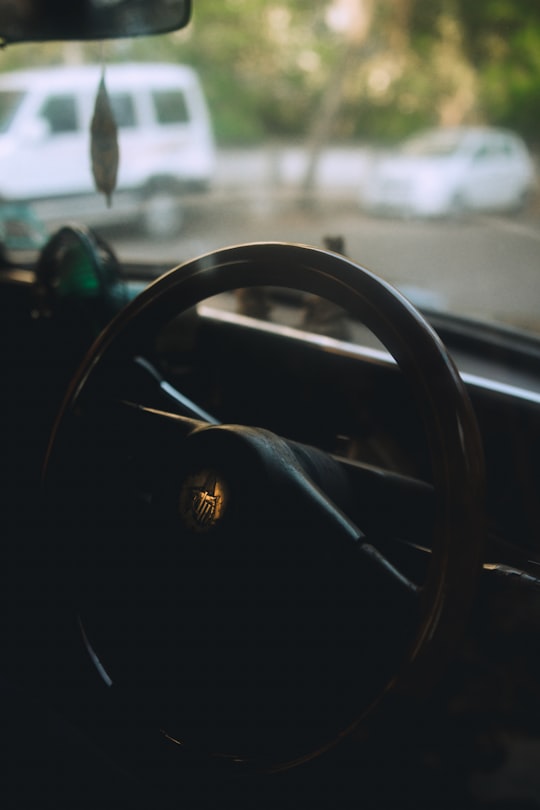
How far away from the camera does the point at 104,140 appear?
2.09 meters

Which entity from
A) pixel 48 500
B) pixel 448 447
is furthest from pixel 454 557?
pixel 48 500

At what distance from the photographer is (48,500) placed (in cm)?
152

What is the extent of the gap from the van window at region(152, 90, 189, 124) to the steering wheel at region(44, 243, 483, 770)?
56.5 inches

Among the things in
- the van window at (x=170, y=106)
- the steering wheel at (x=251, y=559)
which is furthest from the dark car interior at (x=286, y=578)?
the van window at (x=170, y=106)

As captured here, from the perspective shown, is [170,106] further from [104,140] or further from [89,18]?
[89,18]

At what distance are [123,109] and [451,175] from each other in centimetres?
96

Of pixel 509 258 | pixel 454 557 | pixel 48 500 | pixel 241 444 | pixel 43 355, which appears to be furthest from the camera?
pixel 43 355

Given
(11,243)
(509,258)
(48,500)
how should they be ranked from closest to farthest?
(48,500)
(509,258)
(11,243)

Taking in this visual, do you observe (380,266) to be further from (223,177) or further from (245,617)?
(245,617)

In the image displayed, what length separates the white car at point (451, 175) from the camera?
231 centimetres

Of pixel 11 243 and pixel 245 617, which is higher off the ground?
pixel 11 243

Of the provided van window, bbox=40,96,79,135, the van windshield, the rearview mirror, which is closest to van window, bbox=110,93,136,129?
van window, bbox=40,96,79,135

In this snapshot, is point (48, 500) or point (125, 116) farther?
point (125, 116)

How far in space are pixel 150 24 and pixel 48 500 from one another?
3.31ft
